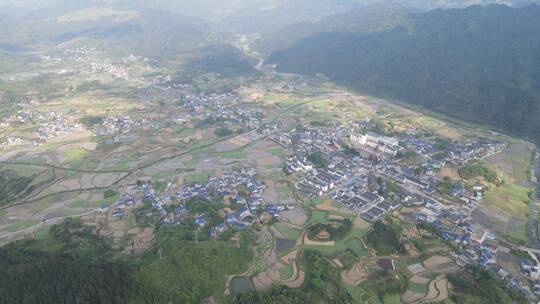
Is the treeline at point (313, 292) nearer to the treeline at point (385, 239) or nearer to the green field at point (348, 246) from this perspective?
the green field at point (348, 246)

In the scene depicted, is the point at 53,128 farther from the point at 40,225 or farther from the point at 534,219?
the point at 534,219

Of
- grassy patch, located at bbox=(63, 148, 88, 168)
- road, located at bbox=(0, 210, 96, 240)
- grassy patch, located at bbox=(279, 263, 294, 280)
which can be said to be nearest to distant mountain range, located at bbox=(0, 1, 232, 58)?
grassy patch, located at bbox=(63, 148, 88, 168)

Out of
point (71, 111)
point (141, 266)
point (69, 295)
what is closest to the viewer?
point (69, 295)

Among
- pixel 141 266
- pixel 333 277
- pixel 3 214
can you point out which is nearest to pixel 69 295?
pixel 141 266

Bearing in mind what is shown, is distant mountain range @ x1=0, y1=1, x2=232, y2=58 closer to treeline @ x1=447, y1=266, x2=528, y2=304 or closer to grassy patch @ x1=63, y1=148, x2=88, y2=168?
grassy patch @ x1=63, y1=148, x2=88, y2=168

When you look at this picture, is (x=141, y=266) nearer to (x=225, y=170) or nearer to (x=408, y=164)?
(x=225, y=170)

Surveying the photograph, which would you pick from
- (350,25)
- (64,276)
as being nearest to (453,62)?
(350,25)
